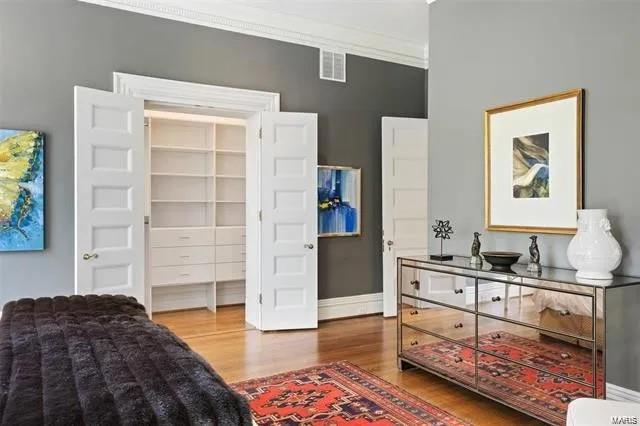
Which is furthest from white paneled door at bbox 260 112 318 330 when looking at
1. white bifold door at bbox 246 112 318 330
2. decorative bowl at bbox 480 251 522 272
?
decorative bowl at bbox 480 251 522 272

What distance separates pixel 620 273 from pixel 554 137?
94 centimetres

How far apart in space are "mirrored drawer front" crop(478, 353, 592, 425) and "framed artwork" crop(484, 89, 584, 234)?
93 cm

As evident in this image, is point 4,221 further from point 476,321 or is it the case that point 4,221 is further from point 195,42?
point 476,321

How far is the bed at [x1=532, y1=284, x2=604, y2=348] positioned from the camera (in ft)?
7.91

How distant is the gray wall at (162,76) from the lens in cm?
385

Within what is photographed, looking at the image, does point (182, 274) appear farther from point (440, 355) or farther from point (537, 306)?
point (537, 306)

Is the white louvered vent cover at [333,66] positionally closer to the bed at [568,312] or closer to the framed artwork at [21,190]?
the framed artwork at [21,190]

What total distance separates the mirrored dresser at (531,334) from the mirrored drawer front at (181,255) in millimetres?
3184

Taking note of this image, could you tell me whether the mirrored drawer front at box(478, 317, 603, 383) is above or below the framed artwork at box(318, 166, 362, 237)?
below

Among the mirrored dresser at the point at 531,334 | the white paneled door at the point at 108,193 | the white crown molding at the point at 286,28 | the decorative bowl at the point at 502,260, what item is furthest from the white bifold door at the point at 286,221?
the decorative bowl at the point at 502,260

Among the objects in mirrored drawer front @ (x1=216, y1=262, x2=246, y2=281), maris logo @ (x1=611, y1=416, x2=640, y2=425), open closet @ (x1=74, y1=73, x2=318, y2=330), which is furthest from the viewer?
mirrored drawer front @ (x1=216, y1=262, x2=246, y2=281)

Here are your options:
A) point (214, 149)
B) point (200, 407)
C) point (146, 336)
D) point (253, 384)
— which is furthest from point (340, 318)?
point (200, 407)

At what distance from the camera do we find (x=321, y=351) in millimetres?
4172

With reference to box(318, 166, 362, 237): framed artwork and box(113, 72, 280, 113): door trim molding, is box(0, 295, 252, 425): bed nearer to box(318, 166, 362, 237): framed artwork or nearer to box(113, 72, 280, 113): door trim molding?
box(113, 72, 280, 113): door trim molding
